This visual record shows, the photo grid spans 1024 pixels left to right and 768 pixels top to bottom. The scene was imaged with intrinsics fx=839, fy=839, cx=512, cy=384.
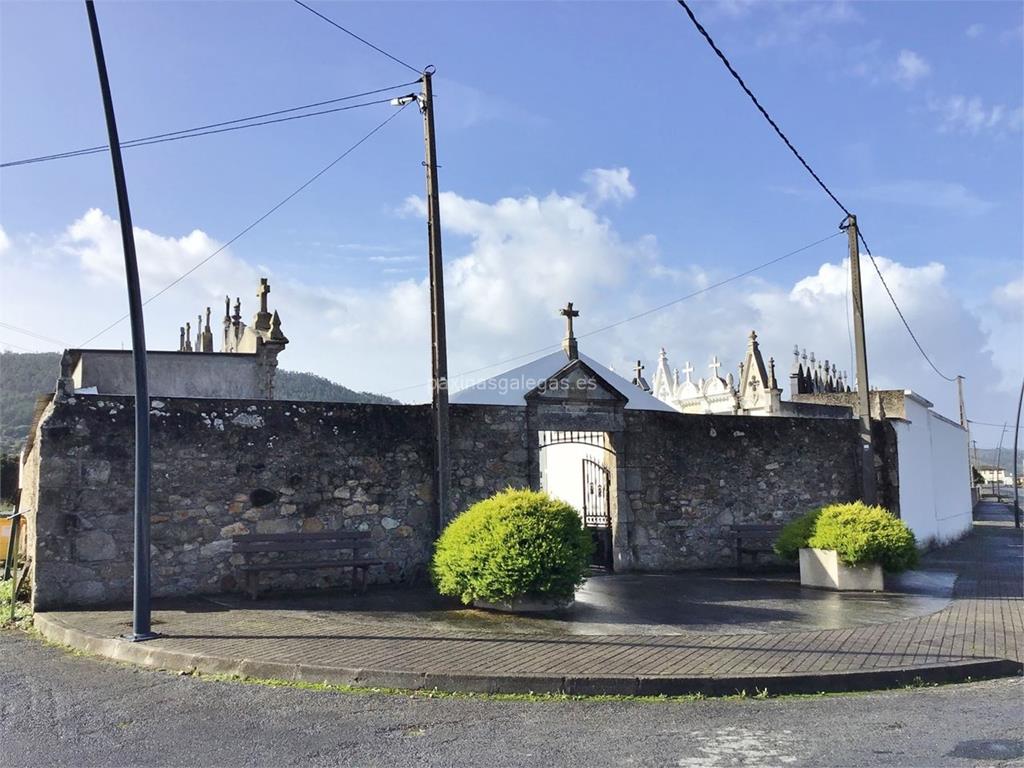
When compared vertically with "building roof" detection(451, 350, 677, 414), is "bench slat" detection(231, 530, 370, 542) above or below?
below

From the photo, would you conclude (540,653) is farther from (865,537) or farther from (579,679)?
(865,537)

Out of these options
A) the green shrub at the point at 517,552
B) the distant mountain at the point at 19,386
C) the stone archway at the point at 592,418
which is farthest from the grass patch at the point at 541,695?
the distant mountain at the point at 19,386

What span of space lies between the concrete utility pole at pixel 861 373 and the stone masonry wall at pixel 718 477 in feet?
0.87

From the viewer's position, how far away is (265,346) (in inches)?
757

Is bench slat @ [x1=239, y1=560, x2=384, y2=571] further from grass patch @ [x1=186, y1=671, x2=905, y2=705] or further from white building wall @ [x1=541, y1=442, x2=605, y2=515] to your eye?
white building wall @ [x1=541, y1=442, x2=605, y2=515]

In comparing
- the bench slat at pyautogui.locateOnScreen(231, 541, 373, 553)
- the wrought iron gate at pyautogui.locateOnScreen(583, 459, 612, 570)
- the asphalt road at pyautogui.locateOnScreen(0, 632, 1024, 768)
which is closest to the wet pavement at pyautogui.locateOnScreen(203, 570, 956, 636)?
the bench slat at pyautogui.locateOnScreen(231, 541, 373, 553)

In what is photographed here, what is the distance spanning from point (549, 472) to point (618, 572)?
14.5ft

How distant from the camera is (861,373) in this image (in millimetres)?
15812

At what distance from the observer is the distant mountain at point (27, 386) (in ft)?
136

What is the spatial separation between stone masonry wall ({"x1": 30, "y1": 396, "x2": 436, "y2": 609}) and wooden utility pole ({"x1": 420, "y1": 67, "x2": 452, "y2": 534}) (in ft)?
1.09

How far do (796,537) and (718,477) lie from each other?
6.86 ft

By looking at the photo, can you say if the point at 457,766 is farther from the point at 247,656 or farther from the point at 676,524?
the point at 676,524

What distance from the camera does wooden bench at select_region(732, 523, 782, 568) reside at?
14125mm

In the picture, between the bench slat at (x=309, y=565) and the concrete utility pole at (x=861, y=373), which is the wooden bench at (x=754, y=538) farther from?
the bench slat at (x=309, y=565)
